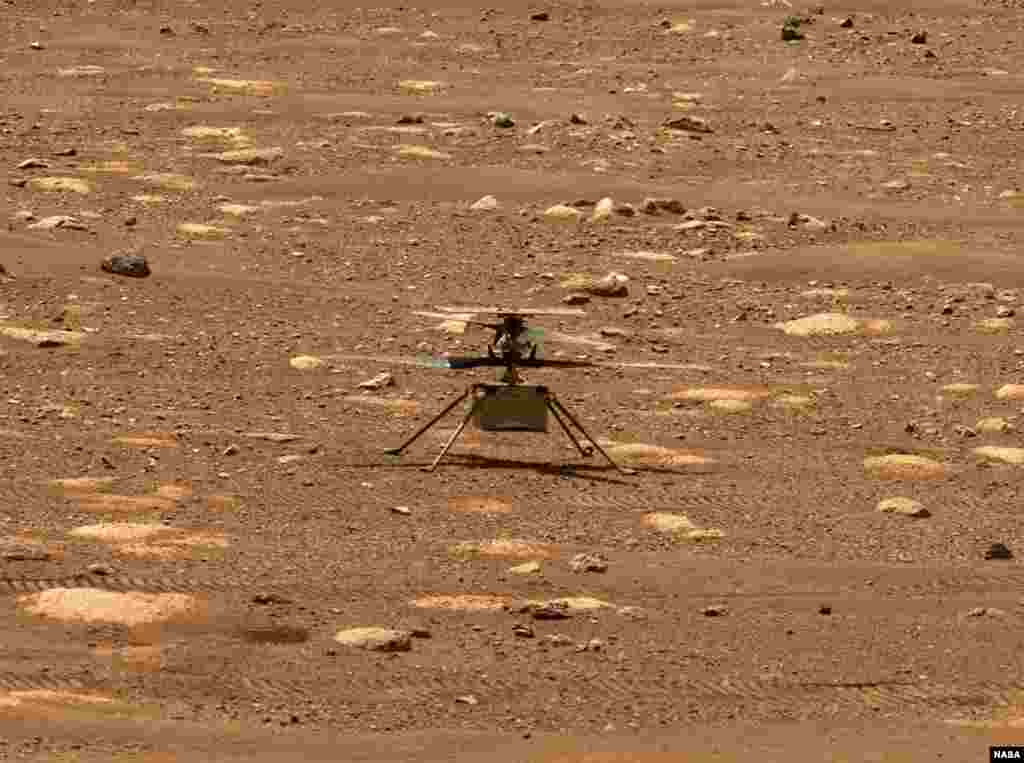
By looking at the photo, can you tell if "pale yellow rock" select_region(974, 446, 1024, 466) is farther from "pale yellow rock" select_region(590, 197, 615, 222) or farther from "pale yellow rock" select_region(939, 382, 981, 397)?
"pale yellow rock" select_region(590, 197, 615, 222)

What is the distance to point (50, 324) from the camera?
1927 centimetres

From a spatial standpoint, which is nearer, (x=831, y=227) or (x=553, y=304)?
(x=553, y=304)

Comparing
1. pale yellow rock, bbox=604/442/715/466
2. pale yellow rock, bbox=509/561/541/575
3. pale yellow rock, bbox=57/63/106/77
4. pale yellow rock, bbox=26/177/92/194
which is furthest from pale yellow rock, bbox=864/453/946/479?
pale yellow rock, bbox=57/63/106/77

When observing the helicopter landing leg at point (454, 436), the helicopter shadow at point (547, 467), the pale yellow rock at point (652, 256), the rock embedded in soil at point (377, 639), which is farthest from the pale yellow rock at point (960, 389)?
the rock embedded in soil at point (377, 639)

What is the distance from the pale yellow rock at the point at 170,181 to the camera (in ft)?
77.3

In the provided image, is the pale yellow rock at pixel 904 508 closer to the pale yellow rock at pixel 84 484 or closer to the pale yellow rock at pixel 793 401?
the pale yellow rock at pixel 793 401

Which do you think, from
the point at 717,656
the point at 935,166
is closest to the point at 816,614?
the point at 717,656

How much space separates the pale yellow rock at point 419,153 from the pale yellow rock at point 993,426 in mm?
7995

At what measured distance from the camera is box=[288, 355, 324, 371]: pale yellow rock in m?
18.6

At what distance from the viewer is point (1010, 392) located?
728 inches

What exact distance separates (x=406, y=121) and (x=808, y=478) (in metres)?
10.4

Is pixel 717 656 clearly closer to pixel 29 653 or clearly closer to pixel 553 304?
pixel 29 653

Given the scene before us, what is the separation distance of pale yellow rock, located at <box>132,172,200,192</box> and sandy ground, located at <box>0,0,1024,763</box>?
0.16 metres

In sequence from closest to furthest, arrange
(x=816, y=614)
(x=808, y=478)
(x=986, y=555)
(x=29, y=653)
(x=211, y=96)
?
(x=29, y=653)
(x=816, y=614)
(x=986, y=555)
(x=808, y=478)
(x=211, y=96)
